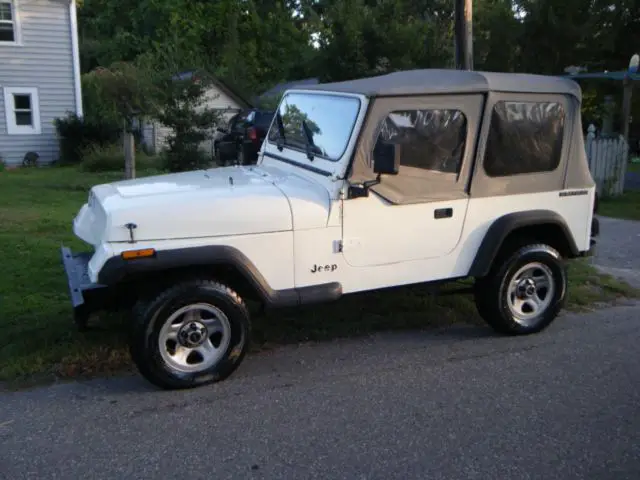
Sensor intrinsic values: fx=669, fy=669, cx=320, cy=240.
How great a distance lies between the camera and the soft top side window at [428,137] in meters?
4.89

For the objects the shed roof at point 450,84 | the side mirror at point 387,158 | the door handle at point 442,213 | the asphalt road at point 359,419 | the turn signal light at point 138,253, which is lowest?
the asphalt road at point 359,419

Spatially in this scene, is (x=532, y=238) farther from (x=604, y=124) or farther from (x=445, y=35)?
(x=604, y=124)

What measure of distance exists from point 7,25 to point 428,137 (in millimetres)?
18602

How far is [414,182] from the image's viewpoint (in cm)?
494

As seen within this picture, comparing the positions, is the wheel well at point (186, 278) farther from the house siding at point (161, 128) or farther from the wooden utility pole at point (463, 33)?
the house siding at point (161, 128)

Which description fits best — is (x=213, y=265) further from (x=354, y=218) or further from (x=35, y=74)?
(x=35, y=74)

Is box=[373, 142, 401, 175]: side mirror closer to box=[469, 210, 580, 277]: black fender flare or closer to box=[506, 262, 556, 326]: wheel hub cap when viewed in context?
box=[469, 210, 580, 277]: black fender flare

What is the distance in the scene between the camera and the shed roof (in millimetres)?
4887

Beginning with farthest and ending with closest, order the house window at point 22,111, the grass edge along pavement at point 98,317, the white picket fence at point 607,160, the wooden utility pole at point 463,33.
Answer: the house window at point 22,111
the white picket fence at point 607,160
the wooden utility pole at point 463,33
the grass edge along pavement at point 98,317

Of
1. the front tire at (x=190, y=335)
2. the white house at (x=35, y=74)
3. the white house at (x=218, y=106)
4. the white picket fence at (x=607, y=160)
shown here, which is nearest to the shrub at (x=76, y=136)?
the white house at (x=35, y=74)

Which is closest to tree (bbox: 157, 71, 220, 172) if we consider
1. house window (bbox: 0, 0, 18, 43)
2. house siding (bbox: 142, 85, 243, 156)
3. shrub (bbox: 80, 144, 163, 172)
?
shrub (bbox: 80, 144, 163, 172)

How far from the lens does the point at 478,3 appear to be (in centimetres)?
2288

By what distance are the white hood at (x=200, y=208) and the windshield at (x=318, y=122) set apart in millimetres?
336

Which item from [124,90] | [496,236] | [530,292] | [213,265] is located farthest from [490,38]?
[213,265]
